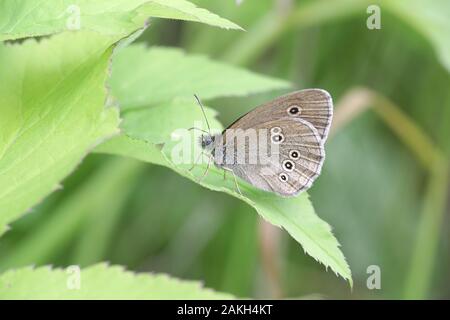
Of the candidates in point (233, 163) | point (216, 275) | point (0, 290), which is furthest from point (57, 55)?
point (216, 275)

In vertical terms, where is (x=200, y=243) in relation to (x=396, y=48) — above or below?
below

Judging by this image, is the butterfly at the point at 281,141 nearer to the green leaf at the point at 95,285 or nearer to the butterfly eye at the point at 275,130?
the butterfly eye at the point at 275,130

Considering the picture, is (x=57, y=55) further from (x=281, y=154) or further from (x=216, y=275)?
(x=216, y=275)

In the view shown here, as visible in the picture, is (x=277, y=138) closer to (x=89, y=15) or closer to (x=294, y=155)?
(x=294, y=155)

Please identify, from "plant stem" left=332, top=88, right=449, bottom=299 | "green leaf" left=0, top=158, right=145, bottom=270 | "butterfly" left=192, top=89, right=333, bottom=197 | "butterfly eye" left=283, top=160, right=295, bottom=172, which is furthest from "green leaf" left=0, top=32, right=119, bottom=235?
"plant stem" left=332, top=88, right=449, bottom=299

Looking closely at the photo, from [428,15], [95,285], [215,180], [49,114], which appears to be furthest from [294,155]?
[428,15]

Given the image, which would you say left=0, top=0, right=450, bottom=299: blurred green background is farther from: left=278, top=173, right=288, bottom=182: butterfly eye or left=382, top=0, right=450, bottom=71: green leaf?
left=278, top=173, right=288, bottom=182: butterfly eye

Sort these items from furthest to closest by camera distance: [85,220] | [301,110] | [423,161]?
[423,161], [85,220], [301,110]

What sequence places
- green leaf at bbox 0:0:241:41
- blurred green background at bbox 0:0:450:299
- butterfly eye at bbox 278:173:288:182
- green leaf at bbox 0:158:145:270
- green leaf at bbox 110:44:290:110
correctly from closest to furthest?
green leaf at bbox 0:0:241:41 < green leaf at bbox 110:44:290:110 < butterfly eye at bbox 278:173:288:182 < green leaf at bbox 0:158:145:270 < blurred green background at bbox 0:0:450:299
